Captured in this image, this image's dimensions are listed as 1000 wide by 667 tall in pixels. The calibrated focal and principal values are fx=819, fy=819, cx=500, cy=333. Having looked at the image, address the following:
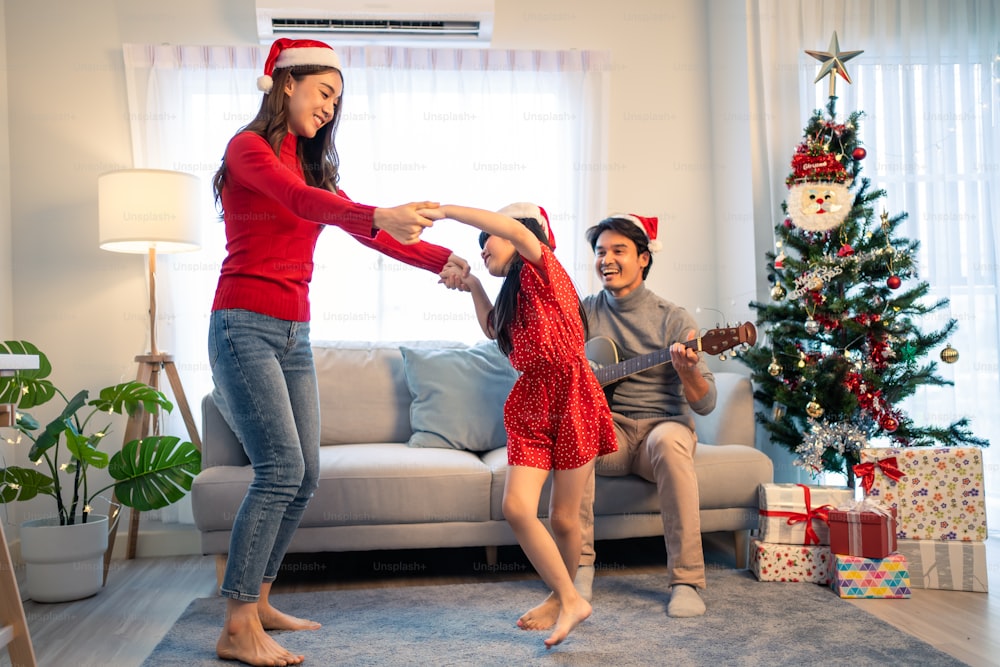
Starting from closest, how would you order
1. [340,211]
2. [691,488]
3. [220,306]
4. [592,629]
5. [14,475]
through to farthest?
[340,211], [220,306], [592,629], [691,488], [14,475]

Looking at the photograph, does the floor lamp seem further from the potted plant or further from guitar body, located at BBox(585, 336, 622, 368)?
guitar body, located at BBox(585, 336, 622, 368)

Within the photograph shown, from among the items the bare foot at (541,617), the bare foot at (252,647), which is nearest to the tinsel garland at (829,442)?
the bare foot at (541,617)

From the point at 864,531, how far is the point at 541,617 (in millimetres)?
1056

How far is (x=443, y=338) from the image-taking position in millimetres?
3711

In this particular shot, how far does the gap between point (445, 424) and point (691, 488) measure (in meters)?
0.98

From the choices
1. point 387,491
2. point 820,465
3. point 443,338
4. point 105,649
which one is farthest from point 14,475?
point 820,465

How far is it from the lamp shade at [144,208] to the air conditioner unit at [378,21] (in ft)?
2.90

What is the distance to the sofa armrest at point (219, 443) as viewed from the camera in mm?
2816

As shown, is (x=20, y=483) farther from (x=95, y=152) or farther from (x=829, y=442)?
(x=829, y=442)

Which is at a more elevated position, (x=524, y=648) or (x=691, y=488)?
(x=691, y=488)

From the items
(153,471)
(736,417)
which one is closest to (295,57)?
(153,471)

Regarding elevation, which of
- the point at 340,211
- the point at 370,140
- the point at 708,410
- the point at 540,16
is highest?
the point at 540,16

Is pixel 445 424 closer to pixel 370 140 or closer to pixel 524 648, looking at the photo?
pixel 524 648

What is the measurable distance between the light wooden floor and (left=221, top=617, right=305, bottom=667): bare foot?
31 centimetres
